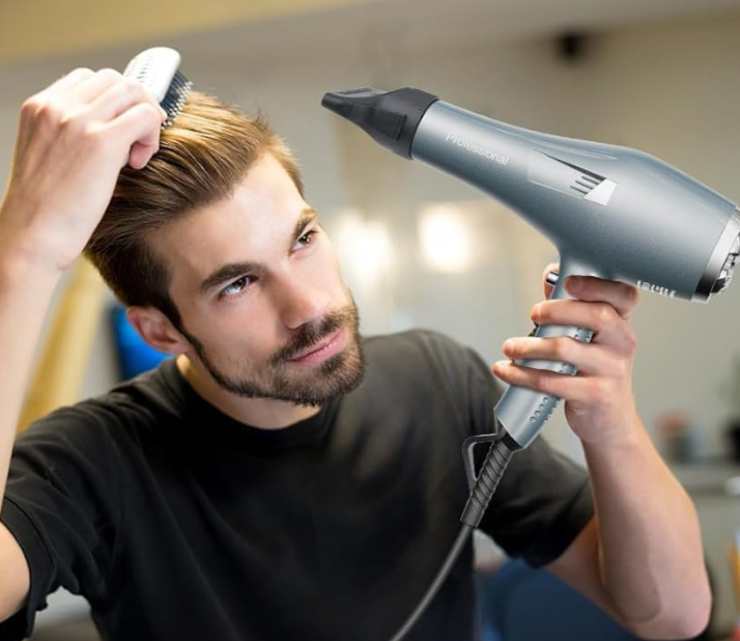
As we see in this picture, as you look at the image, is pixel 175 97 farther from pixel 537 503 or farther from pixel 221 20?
pixel 221 20

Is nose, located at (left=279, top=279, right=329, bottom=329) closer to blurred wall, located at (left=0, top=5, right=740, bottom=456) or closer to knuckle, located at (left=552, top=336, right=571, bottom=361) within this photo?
knuckle, located at (left=552, top=336, right=571, bottom=361)

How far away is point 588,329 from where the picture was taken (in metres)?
0.81

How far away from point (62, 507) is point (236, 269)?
0.27 meters

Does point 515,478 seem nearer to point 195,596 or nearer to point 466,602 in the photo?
point 466,602

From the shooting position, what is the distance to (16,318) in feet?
2.55

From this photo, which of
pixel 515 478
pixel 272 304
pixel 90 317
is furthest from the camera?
pixel 90 317

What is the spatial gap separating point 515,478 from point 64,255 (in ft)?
1.82

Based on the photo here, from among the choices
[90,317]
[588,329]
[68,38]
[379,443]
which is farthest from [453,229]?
[588,329]

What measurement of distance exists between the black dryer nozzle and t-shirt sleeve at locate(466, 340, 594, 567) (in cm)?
43

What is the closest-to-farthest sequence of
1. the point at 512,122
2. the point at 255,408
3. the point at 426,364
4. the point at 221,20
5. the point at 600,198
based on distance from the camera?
the point at 600,198 < the point at 255,408 < the point at 426,364 < the point at 221,20 < the point at 512,122

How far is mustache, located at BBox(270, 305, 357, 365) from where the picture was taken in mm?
976

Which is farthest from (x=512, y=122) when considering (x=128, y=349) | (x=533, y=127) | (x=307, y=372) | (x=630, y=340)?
(x=630, y=340)

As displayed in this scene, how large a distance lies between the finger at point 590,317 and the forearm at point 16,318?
0.39 m

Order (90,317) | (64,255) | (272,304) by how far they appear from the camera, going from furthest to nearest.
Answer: (90,317), (272,304), (64,255)
